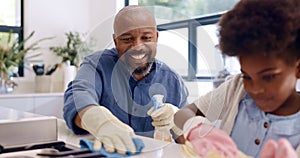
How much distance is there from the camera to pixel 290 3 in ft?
1.04

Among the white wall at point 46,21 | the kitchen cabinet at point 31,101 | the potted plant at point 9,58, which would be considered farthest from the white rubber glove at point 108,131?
the white wall at point 46,21

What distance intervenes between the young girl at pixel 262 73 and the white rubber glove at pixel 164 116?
0.23 feet

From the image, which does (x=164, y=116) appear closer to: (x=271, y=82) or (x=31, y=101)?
(x=271, y=82)

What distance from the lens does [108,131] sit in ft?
1.50

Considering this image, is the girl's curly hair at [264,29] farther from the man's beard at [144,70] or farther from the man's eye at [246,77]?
the man's beard at [144,70]

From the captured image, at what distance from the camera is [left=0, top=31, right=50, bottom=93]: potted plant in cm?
221

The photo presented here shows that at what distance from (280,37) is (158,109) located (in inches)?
8.3

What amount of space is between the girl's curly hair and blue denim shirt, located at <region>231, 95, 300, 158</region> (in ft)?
0.24

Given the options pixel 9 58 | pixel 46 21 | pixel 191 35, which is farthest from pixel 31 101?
pixel 191 35

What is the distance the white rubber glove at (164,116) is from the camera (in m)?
0.45

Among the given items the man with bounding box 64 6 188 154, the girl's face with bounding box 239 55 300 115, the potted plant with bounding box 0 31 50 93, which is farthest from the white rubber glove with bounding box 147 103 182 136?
the potted plant with bounding box 0 31 50 93

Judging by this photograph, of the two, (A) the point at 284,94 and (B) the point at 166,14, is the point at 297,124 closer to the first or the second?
(A) the point at 284,94

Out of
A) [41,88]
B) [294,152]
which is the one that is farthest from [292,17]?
[41,88]

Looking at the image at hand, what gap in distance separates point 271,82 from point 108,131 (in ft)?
0.76
